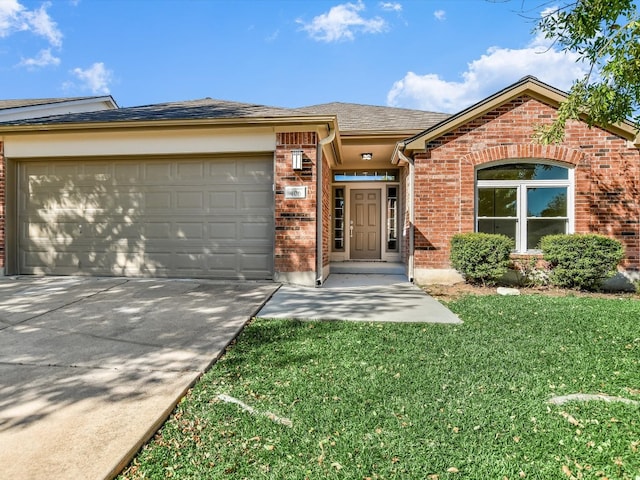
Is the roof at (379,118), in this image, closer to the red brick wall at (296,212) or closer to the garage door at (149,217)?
the red brick wall at (296,212)

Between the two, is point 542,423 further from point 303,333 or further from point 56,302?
point 56,302

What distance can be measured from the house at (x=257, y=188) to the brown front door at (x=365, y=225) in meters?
3.11

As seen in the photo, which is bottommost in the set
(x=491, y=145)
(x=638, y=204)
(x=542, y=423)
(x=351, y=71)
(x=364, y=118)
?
(x=542, y=423)

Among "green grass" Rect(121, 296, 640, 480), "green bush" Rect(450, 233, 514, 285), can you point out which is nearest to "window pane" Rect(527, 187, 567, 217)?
"green bush" Rect(450, 233, 514, 285)

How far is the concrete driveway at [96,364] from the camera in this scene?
5.79 ft

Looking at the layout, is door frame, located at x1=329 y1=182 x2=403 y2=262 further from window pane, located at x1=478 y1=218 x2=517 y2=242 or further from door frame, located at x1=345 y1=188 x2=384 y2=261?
window pane, located at x1=478 y1=218 x2=517 y2=242

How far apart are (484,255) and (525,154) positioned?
7.63ft

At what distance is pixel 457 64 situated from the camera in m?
11.0

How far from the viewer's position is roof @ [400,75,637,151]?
6.89 metres

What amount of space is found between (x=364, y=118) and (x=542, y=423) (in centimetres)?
896

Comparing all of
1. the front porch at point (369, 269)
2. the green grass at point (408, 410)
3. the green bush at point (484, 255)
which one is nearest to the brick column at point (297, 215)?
the front porch at point (369, 269)

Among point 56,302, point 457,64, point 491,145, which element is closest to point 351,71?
point 457,64

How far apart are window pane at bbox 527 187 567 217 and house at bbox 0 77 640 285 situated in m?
0.02

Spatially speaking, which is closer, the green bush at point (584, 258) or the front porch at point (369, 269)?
the green bush at point (584, 258)
